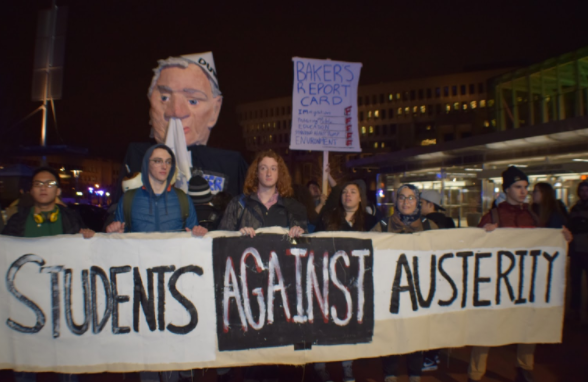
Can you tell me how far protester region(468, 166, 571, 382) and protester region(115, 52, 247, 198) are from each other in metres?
2.91

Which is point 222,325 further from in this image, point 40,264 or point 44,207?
point 44,207

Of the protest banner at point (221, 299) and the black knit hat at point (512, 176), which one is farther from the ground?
the black knit hat at point (512, 176)

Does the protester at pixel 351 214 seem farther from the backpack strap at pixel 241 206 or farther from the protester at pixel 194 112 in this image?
the protester at pixel 194 112

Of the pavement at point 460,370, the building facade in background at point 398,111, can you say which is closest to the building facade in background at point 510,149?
the pavement at point 460,370

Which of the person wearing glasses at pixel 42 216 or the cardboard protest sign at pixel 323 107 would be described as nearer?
the person wearing glasses at pixel 42 216

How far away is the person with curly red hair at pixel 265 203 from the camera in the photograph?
346 centimetres

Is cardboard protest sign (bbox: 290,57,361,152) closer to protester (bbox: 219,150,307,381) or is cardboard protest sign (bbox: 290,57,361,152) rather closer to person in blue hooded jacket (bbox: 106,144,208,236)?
protester (bbox: 219,150,307,381)

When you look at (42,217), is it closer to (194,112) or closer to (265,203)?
(265,203)

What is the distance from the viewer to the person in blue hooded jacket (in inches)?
131

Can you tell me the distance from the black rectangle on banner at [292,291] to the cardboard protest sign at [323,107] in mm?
3280

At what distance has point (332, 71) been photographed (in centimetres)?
663

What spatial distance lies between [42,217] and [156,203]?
0.88 meters

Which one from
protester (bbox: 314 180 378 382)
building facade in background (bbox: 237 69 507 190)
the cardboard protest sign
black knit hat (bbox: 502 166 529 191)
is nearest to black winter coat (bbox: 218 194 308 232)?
protester (bbox: 314 180 378 382)

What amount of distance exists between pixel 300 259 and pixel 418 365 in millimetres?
1298
